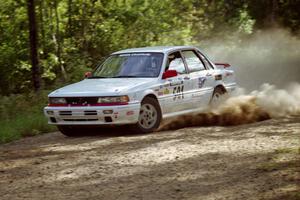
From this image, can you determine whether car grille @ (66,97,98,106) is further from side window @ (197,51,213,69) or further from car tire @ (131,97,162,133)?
side window @ (197,51,213,69)

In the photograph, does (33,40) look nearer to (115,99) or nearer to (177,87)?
(177,87)

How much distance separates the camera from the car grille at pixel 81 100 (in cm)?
1077

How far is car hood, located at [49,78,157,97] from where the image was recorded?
10725 mm

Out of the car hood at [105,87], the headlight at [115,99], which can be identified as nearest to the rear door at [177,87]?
the car hood at [105,87]

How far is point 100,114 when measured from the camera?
10656 mm

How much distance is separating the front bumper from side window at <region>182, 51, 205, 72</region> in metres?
2.07

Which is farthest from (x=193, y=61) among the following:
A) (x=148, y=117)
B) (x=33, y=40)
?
(x=33, y=40)

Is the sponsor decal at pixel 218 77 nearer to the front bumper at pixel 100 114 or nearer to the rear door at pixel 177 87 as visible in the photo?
the rear door at pixel 177 87

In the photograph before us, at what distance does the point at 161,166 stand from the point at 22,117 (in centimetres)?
709

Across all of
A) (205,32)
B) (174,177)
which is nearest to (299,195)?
(174,177)

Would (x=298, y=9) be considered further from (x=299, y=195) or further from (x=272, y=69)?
(x=299, y=195)

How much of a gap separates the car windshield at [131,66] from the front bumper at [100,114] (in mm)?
1083

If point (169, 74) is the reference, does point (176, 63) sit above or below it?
above

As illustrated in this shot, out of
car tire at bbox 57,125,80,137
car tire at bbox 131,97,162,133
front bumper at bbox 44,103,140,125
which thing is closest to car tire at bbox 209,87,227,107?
car tire at bbox 131,97,162,133
